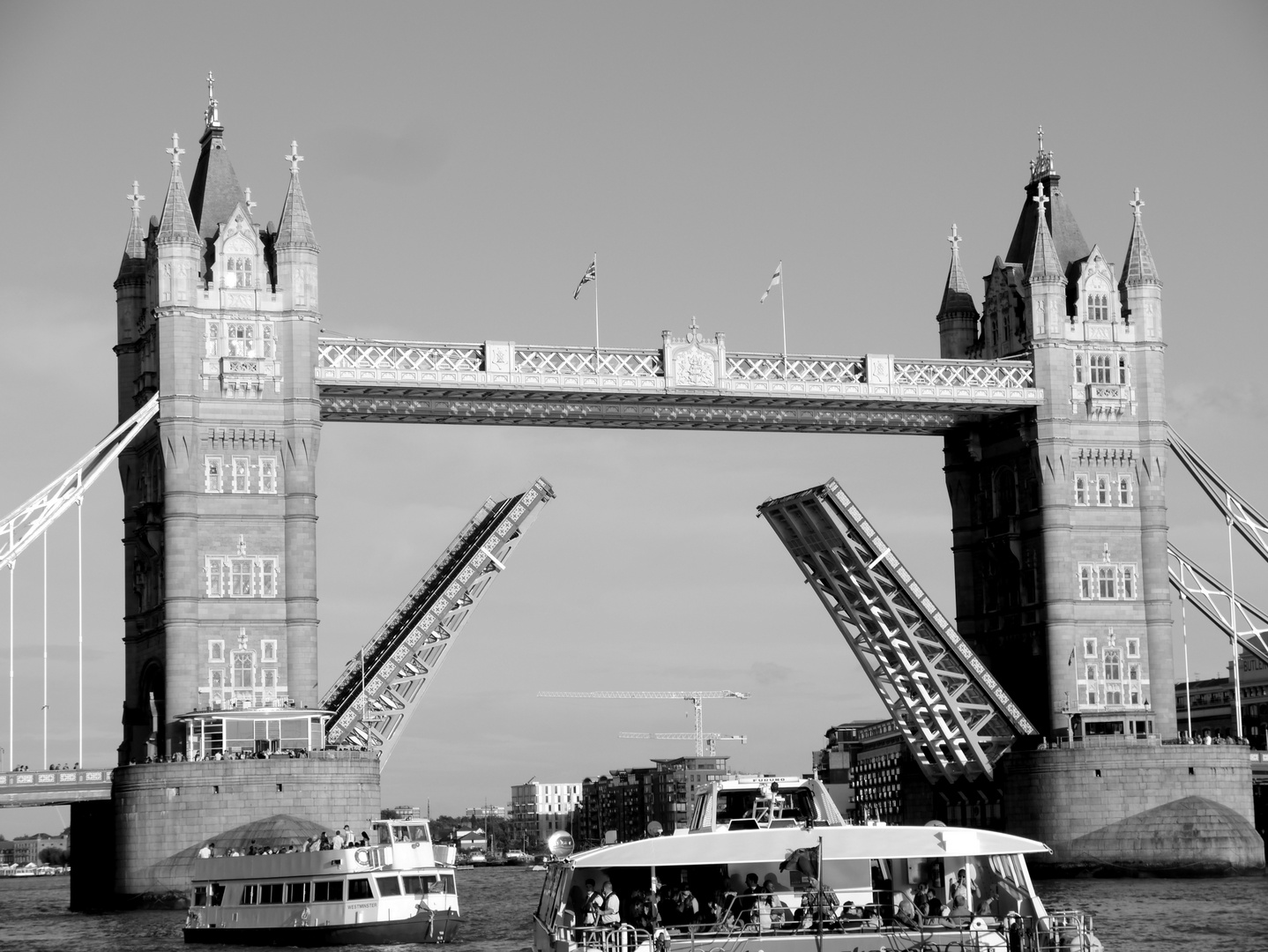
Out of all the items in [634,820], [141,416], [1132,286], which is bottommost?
[634,820]

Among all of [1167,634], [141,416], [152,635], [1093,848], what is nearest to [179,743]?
[152,635]

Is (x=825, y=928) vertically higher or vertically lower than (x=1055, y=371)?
lower

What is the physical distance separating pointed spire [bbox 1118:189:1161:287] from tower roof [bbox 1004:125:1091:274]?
1709mm

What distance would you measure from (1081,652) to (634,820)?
116113mm

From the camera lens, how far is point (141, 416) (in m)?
64.1

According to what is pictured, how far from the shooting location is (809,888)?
1315 inches

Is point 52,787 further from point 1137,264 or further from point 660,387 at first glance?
point 1137,264

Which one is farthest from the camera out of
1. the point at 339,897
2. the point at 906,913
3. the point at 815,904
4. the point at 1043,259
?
the point at 1043,259

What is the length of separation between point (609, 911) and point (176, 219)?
37.6 meters

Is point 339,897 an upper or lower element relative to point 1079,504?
lower

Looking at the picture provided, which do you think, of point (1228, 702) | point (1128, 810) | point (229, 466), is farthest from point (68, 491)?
→ point (1228, 702)

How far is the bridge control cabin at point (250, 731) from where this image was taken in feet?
206

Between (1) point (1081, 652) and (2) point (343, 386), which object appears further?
(1) point (1081, 652)

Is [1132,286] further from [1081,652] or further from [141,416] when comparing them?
[141,416]
